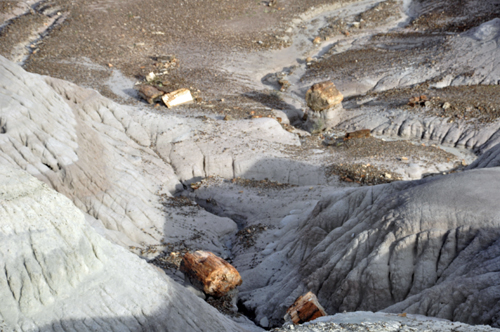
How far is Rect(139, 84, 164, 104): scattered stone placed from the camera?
1877 centimetres

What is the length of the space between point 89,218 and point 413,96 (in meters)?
14.4

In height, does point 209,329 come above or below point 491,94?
below

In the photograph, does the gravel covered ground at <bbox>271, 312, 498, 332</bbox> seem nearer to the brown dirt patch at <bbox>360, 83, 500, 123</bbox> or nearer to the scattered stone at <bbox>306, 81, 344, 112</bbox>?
the brown dirt patch at <bbox>360, 83, 500, 123</bbox>

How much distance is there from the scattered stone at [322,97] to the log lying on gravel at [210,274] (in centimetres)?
1105

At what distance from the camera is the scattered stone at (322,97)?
60.4 feet

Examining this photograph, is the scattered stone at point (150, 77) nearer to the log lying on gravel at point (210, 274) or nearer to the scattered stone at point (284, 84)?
the scattered stone at point (284, 84)

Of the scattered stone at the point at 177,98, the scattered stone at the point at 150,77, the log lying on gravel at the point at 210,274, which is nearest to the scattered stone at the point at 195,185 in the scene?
the log lying on gravel at the point at 210,274

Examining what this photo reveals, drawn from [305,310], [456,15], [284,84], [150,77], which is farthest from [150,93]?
[456,15]

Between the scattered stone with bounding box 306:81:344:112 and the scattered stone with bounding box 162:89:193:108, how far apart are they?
5134mm

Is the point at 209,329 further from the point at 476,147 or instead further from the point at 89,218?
the point at 476,147

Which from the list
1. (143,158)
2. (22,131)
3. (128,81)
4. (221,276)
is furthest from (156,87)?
(221,276)

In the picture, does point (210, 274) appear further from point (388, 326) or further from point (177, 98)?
point (177, 98)

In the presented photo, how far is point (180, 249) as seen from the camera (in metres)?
10.8

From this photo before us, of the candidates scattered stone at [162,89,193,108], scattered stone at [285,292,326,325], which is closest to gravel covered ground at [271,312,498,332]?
scattered stone at [285,292,326,325]
